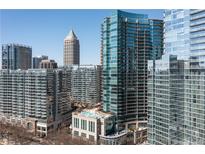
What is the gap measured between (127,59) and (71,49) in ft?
5.43

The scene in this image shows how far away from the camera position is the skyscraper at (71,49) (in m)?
6.39

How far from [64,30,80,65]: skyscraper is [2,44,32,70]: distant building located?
0.76 meters

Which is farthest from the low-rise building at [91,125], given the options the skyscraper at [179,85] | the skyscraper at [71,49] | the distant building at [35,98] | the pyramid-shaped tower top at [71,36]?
the pyramid-shaped tower top at [71,36]

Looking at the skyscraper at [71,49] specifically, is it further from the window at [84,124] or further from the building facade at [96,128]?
the window at [84,124]

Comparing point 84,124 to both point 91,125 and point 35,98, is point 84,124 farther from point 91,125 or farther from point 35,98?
point 35,98

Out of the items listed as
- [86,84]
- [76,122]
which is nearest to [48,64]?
[76,122]

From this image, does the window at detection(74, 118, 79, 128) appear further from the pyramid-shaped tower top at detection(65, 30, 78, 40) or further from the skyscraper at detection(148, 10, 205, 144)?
the pyramid-shaped tower top at detection(65, 30, 78, 40)

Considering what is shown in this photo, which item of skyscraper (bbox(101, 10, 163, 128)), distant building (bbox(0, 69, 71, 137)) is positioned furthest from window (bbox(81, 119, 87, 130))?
skyscraper (bbox(101, 10, 163, 128))

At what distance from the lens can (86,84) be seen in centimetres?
841

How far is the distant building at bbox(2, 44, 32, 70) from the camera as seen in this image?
22.0 ft

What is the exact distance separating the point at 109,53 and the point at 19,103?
2.47m
